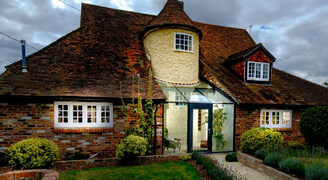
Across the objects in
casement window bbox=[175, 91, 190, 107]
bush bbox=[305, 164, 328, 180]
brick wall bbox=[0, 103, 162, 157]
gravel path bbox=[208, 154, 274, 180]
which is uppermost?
casement window bbox=[175, 91, 190, 107]

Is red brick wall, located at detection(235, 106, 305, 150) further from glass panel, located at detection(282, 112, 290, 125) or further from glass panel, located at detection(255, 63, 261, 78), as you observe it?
glass panel, located at detection(255, 63, 261, 78)

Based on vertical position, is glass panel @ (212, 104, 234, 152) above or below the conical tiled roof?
below

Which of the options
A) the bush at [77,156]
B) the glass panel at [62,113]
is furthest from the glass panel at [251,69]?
the glass panel at [62,113]

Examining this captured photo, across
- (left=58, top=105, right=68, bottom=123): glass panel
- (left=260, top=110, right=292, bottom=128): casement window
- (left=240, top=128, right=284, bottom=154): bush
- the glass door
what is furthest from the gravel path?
(left=58, top=105, right=68, bottom=123): glass panel

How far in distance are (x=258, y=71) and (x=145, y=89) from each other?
8677 millimetres

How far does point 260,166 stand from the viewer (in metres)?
7.37

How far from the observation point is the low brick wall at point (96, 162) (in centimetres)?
714

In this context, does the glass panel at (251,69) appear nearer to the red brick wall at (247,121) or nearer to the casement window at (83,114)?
the red brick wall at (247,121)

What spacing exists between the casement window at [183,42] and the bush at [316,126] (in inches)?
299

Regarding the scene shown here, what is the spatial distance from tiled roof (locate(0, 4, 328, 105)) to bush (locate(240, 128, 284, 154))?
6.74 ft

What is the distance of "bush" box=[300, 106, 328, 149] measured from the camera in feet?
28.9

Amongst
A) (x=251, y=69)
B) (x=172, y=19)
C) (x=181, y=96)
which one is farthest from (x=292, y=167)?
(x=172, y=19)

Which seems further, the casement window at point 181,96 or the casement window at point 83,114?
the casement window at point 181,96

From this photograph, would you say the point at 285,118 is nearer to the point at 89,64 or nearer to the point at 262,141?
the point at 262,141
